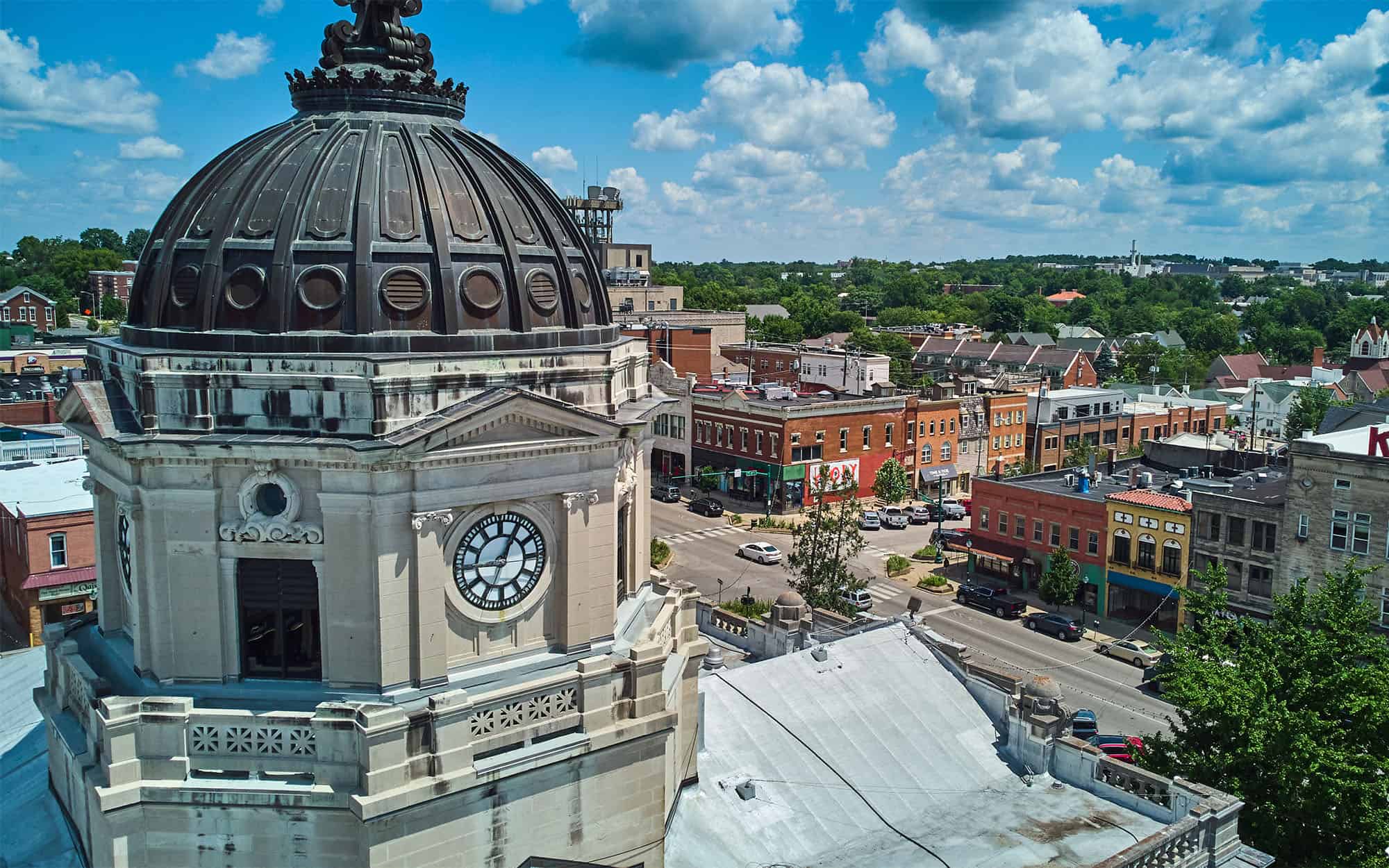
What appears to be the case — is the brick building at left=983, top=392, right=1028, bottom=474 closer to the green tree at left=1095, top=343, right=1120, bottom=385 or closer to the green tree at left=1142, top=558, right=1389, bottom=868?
the green tree at left=1095, top=343, right=1120, bottom=385

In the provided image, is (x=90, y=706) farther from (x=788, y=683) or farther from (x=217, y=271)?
(x=788, y=683)

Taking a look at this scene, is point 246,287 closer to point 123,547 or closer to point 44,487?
point 123,547

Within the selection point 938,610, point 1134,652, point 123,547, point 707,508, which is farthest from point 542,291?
point 707,508

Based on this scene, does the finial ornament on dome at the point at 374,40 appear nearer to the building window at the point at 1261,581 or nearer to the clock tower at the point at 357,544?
the clock tower at the point at 357,544

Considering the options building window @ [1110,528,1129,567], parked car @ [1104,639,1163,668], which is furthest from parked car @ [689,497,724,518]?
parked car @ [1104,639,1163,668]

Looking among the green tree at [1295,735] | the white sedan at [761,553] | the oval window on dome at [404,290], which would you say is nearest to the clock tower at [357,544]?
the oval window on dome at [404,290]

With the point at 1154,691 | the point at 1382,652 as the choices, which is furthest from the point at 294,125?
the point at 1154,691
